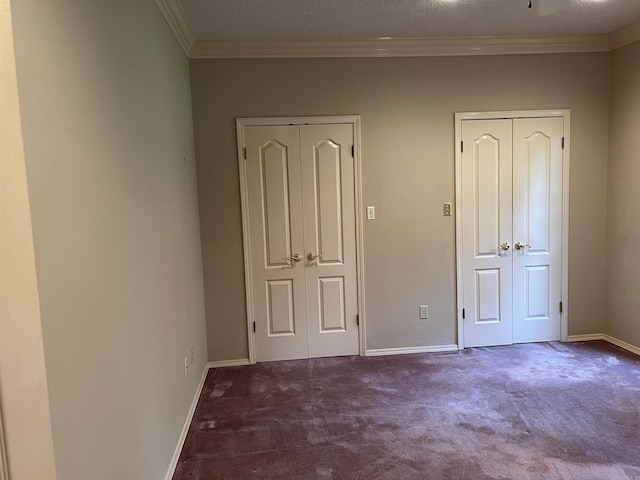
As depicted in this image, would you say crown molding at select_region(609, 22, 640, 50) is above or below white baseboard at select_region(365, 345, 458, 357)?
above

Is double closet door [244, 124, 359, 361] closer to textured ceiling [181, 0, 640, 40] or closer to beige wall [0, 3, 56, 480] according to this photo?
textured ceiling [181, 0, 640, 40]

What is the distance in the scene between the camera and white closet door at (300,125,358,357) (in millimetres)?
3598

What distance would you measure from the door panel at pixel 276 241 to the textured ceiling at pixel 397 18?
766 mm

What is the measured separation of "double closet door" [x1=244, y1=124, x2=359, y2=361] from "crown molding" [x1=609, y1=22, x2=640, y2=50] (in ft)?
7.83

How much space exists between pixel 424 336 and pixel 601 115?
254 cm

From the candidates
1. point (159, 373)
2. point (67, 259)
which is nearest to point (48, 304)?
point (67, 259)

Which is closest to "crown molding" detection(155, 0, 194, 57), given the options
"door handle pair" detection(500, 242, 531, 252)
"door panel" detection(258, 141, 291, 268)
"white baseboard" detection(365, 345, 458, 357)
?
"door panel" detection(258, 141, 291, 268)

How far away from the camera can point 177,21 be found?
2.84 meters

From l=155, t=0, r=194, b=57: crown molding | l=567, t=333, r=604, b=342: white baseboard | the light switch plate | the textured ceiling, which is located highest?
the textured ceiling

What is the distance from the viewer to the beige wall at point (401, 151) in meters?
3.52

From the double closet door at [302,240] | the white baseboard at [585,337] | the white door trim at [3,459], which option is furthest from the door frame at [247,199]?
the white door trim at [3,459]

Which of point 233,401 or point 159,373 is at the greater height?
point 159,373

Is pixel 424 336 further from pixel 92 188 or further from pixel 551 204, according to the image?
pixel 92 188

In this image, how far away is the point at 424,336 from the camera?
384 cm
